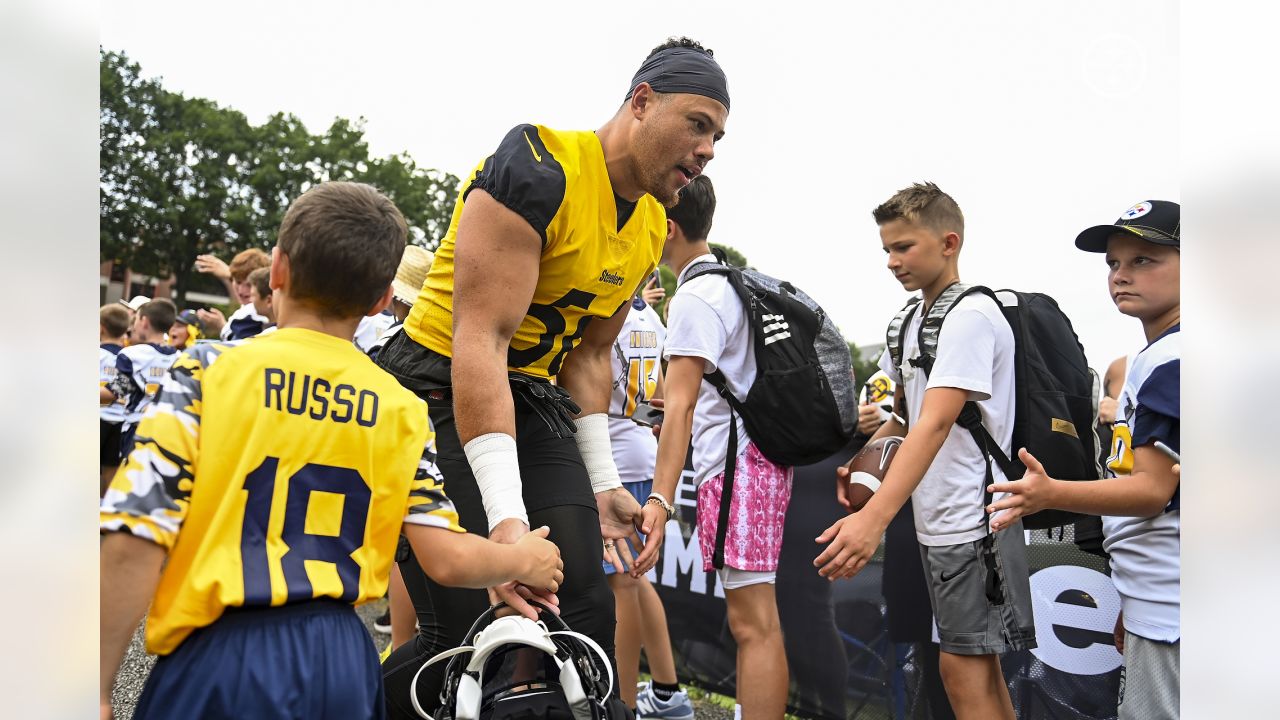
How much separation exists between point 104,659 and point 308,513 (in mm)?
407

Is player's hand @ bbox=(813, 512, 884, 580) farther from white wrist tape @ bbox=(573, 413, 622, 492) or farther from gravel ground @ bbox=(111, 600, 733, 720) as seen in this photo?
gravel ground @ bbox=(111, 600, 733, 720)

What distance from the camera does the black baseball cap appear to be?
2.98 m

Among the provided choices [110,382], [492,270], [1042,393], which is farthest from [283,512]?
[110,382]

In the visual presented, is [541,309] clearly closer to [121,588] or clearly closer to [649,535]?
[649,535]

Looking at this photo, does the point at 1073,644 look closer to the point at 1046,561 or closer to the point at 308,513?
the point at 1046,561

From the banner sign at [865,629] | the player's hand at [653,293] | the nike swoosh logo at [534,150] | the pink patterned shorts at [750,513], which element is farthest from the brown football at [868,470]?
the player's hand at [653,293]

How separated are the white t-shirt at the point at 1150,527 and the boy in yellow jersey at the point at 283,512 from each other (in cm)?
179

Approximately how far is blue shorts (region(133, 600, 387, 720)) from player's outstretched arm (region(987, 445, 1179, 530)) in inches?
68.5

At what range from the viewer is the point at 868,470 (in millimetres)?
3619

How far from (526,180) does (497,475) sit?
28.1 inches

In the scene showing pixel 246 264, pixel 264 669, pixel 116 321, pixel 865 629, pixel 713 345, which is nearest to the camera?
pixel 264 669

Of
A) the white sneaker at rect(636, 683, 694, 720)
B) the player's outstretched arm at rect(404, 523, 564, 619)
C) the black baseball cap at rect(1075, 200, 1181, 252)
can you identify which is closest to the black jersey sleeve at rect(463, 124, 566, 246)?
the player's outstretched arm at rect(404, 523, 564, 619)

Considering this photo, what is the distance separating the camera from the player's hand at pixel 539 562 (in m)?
2.15

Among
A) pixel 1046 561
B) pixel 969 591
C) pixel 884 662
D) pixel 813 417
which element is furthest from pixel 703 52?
pixel 884 662
